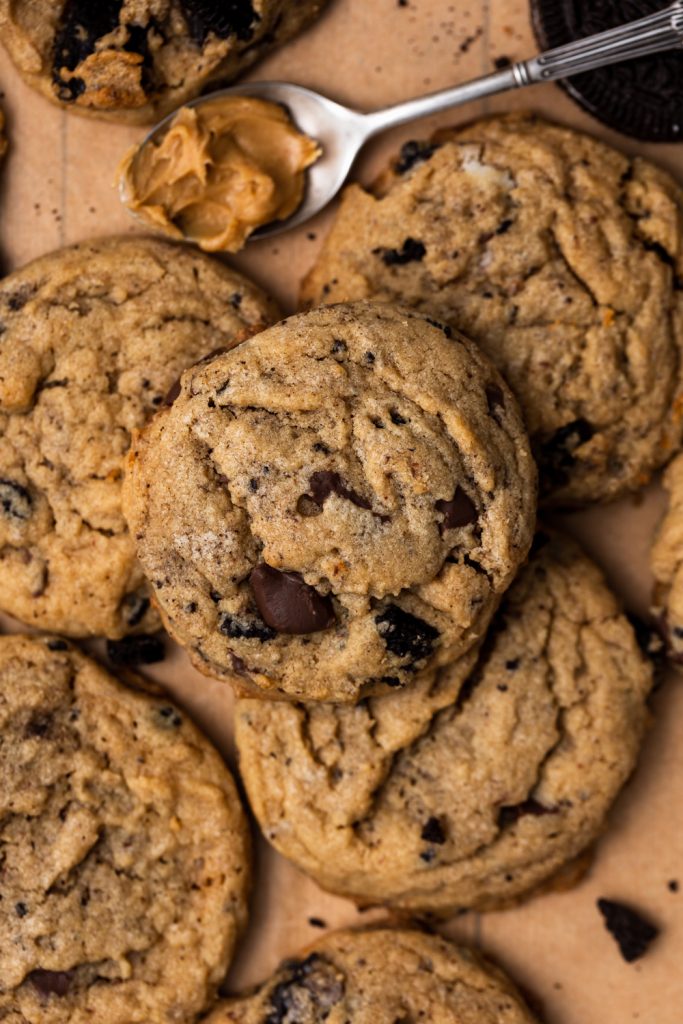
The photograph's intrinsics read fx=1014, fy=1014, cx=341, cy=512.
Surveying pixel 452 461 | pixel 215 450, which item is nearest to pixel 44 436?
pixel 215 450

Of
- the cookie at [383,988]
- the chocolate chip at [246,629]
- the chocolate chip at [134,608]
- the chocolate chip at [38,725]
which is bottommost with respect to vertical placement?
the cookie at [383,988]

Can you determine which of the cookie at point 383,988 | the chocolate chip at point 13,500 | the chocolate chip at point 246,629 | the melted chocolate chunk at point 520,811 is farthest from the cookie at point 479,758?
the chocolate chip at point 13,500

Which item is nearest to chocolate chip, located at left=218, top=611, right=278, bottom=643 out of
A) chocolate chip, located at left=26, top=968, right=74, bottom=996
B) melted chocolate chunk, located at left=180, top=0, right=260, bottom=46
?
chocolate chip, located at left=26, top=968, right=74, bottom=996

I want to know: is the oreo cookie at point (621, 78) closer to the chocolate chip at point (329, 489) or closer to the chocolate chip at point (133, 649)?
the chocolate chip at point (329, 489)

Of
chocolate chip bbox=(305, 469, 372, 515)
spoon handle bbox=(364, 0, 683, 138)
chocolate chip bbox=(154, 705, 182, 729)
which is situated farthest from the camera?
chocolate chip bbox=(154, 705, 182, 729)

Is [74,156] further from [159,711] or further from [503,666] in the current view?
[503,666]

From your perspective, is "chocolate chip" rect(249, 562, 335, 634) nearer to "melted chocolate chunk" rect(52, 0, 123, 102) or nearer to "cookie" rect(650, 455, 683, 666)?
"cookie" rect(650, 455, 683, 666)

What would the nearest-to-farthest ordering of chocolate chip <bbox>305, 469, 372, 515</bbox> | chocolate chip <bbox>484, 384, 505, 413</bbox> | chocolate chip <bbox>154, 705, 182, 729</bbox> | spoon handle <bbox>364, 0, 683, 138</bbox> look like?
chocolate chip <bbox>305, 469, 372, 515</bbox> < chocolate chip <bbox>484, 384, 505, 413</bbox> < spoon handle <bbox>364, 0, 683, 138</bbox> < chocolate chip <bbox>154, 705, 182, 729</bbox>
